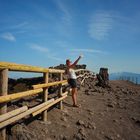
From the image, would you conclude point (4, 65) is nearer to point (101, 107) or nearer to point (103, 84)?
point (101, 107)

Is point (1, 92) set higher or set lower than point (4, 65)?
lower

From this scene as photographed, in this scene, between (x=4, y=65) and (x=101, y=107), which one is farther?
(x=101, y=107)

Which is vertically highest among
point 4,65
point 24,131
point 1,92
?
point 4,65

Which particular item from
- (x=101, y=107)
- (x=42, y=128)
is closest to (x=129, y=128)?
(x=101, y=107)

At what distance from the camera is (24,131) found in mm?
6949

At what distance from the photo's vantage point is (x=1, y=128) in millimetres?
5719

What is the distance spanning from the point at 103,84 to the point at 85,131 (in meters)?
12.9

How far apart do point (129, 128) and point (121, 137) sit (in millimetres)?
1184

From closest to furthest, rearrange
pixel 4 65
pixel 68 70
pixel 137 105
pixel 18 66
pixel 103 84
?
1. pixel 4 65
2. pixel 18 66
3. pixel 68 70
4. pixel 137 105
5. pixel 103 84

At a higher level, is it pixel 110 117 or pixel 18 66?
pixel 18 66

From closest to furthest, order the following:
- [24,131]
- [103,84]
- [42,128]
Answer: [24,131] < [42,128] < [103,84]

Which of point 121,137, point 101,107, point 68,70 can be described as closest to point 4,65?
point 121,137

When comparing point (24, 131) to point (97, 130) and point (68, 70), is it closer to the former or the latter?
point (97, 130)

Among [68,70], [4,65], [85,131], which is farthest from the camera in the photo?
[68,70]
